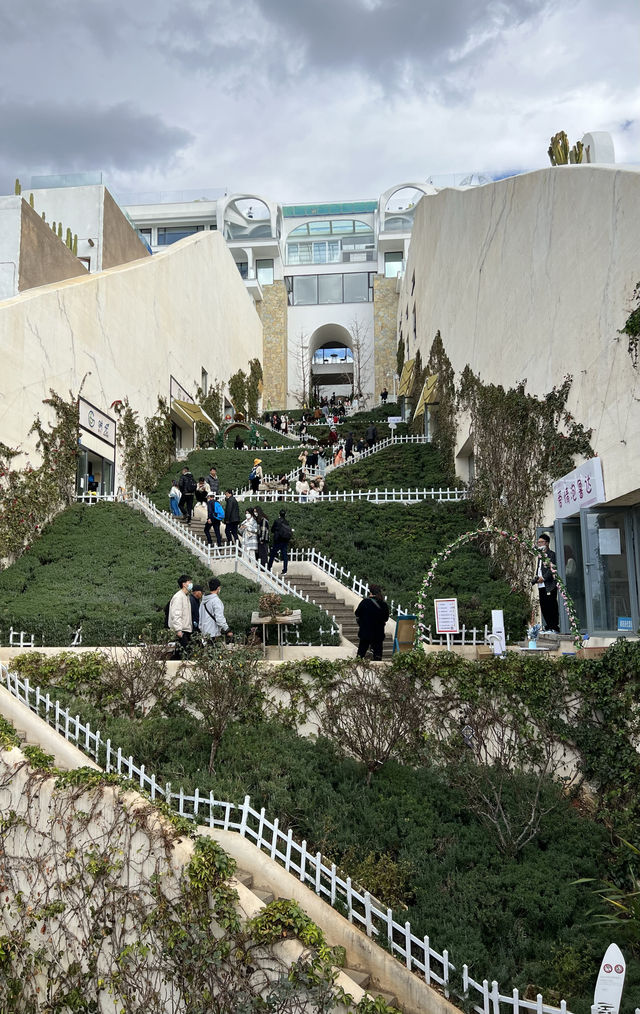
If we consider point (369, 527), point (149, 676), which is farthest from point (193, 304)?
point (149, 676)

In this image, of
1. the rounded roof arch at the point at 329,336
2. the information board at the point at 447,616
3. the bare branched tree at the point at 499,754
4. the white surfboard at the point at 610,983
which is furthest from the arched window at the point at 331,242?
the white surfboard at the point at 610,983

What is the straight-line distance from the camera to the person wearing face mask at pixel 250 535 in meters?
13.9

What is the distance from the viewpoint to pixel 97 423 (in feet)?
62.2

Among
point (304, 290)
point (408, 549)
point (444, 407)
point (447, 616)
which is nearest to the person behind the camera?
point (447, 616)

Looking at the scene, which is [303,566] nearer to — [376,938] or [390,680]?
[390,680]

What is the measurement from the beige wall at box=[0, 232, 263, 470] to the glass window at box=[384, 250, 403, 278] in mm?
11075

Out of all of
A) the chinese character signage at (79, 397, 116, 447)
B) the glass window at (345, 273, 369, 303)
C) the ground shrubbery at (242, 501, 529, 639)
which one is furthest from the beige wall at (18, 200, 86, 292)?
the glass window at (345, 273, 369, 303)

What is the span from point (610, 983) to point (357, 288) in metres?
43.7

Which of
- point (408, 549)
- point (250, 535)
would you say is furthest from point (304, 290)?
point (250, 535)

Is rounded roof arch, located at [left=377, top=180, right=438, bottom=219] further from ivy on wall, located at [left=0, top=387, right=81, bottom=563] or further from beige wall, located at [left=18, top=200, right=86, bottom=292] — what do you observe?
ivy on wall, located at [left=0, top=387, right=81, bottom=563]

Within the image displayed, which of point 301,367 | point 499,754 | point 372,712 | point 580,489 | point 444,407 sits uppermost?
point 301,367

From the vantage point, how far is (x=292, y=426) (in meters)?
35.9

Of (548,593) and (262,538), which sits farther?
(262,538)

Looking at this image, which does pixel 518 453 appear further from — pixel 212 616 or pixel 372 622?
pixel 212 616
